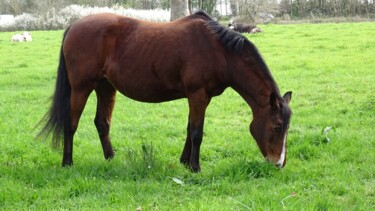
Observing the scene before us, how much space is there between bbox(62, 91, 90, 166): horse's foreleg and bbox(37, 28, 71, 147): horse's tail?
0.17 feet

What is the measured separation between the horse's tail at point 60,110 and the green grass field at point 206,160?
1.26ft

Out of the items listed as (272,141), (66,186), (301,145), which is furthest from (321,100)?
(66,186)

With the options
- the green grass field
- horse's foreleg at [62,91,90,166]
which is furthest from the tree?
horse's foreleg at [62,91,90,166]

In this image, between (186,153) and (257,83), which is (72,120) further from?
(257,83)

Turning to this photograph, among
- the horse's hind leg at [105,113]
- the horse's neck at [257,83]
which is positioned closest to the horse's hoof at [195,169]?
the horse's neck at [257,83]

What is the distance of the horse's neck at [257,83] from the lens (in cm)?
521

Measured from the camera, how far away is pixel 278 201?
4.26 meters

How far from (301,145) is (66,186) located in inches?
127

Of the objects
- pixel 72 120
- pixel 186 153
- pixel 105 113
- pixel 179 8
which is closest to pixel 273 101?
pixel 186 153

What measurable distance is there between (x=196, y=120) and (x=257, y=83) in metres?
0.83

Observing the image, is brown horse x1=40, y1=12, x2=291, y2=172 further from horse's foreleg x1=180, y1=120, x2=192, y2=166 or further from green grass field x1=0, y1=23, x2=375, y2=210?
green grass field x1=0, y1=23, x2=375, y2=210

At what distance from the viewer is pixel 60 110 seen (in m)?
5.80

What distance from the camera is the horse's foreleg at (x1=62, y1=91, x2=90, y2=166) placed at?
573 centimetres

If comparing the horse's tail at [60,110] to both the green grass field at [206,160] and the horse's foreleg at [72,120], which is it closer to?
the horse's foreleg at [72,120]
